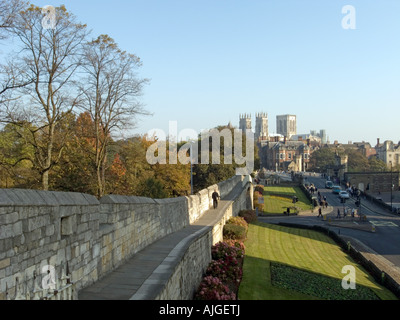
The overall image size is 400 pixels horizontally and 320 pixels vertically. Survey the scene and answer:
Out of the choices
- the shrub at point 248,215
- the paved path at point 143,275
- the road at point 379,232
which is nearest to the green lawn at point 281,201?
the road at point 379,232

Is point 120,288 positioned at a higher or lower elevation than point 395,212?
higher

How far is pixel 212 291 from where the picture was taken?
11844 mm

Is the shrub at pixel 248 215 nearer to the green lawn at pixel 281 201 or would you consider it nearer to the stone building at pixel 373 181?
the green lawn at pixel 281 201

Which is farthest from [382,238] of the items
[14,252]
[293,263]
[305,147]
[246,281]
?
[305,147]

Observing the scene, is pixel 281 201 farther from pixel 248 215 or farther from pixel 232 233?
pixel 232 233

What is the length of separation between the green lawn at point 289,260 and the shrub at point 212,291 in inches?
62.4

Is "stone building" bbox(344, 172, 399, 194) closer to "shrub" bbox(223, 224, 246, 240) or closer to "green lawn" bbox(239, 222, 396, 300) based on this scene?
"green lawn" bbox(239, 222, 396, 300)

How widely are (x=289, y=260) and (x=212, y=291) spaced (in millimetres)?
10924

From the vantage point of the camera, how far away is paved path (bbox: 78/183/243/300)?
7.14m

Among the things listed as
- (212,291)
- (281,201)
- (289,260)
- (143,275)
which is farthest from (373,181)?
(143,275)

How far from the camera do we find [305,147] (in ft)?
511
